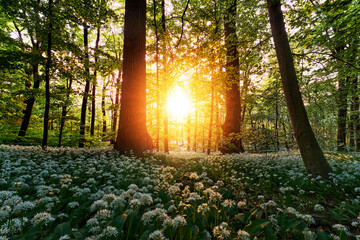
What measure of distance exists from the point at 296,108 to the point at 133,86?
6304 millimetres

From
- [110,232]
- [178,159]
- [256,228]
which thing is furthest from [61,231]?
[178,159]

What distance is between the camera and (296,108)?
4777 mm

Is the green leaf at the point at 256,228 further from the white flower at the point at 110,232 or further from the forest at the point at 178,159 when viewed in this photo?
the white flower at the point at 110,232

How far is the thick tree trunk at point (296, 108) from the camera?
4.64 metres

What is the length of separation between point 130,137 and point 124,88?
2.28 meters

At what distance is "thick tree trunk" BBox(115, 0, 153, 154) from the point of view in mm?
6820

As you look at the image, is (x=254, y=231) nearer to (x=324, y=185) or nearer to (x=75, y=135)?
(x=324, y=185)

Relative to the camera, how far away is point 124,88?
276 inches

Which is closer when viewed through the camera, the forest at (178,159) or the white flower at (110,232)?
the white flower at (110,232)

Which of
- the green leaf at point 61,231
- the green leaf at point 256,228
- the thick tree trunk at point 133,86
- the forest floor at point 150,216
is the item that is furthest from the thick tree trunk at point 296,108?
the green leaf at point 61,231

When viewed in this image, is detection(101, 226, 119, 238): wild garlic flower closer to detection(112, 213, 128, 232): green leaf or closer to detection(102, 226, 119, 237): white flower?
detection(102, 226, 119, 237): white flower

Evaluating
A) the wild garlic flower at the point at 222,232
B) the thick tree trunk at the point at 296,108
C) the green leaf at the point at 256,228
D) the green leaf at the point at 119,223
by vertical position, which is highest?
the thick tree trunk at the point at 296,108

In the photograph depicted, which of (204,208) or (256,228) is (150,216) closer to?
(204,208)

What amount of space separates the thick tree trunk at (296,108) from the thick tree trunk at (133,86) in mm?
5381
